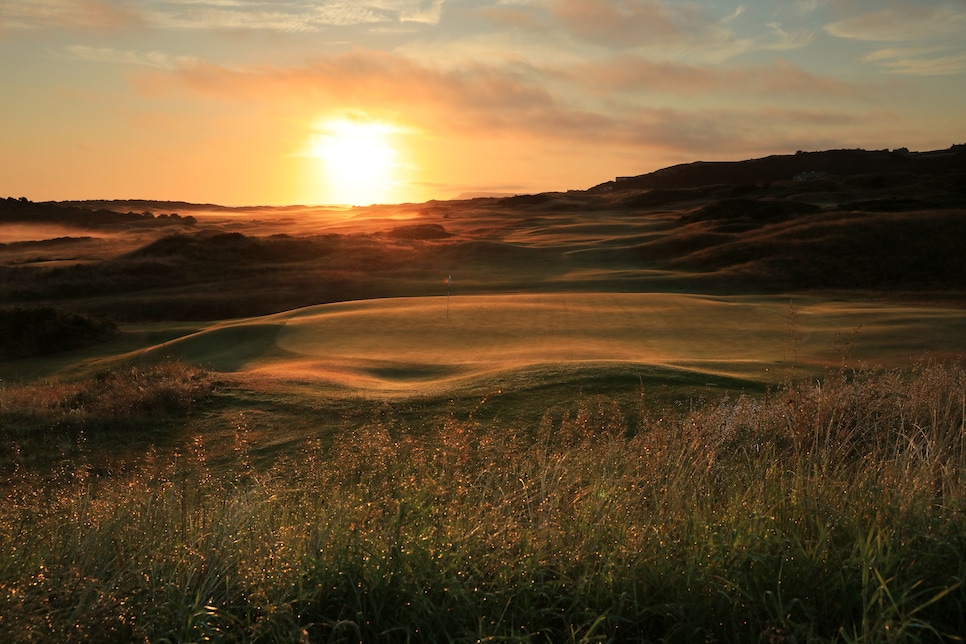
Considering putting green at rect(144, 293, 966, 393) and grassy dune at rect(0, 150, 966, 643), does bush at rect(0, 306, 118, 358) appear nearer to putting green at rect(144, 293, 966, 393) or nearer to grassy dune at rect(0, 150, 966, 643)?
grassy dune at rect(0, 150, 966, 643)

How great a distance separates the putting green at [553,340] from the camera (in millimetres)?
16719

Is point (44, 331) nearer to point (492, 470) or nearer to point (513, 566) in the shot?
point (492, 470)

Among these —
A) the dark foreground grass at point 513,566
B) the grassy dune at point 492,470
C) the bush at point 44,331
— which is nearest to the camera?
the dark foreground grass at point 513,566

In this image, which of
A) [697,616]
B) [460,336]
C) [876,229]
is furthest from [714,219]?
[697,616]

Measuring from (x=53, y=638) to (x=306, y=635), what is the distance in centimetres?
127

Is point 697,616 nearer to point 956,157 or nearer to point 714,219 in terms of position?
point 714,219

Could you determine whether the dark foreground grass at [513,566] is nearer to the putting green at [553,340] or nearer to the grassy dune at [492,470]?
the grassy dune at [492,470]

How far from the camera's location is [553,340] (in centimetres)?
2095

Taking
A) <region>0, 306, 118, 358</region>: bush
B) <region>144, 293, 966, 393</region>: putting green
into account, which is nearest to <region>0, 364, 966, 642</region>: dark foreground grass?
<region>144, 293, 966, 393</region>: putting green

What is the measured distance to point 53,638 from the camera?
3887 mm

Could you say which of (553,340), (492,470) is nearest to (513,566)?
(492,470)

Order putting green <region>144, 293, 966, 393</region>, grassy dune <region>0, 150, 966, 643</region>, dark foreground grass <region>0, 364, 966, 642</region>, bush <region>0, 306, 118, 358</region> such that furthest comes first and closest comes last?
bush <region>0, 306, 118, 358</region> < putting green <region>144, 293, 966, 393</region> < grassy dune <region>0, 150, 966, 643</region> < dark foreground grass <region>0, 364, 966, 642</region>

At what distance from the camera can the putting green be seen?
54.9 ft

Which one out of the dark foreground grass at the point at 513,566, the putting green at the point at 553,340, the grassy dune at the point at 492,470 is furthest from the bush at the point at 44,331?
the dark foreground grass at the point at 513,566
